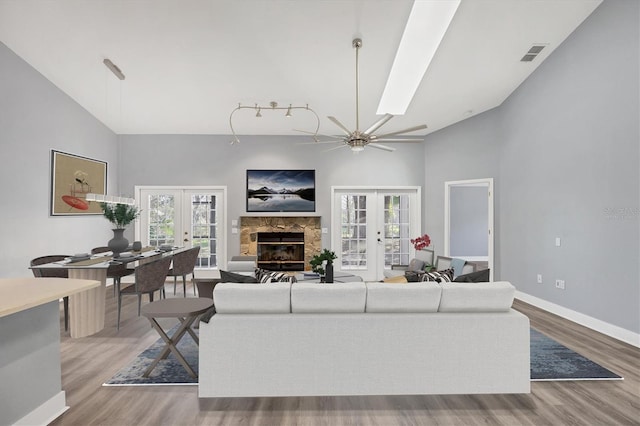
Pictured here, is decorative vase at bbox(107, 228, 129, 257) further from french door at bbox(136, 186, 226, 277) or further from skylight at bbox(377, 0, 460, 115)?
skylight at bbox(377, 0, 460, 115)

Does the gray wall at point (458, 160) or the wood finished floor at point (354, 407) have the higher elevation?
the gray wall at point (458, 160)

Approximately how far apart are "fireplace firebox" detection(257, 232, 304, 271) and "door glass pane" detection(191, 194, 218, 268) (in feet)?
3.34

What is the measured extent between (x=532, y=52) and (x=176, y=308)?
5.39 metres

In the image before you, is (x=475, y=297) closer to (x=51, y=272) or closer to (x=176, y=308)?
(x=176, y=308)

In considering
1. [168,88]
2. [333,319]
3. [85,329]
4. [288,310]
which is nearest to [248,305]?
[288,310]

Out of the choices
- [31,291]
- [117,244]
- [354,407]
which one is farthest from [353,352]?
[117,244]

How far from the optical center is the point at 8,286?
2113 millimetres

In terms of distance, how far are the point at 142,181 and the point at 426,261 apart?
587 cm

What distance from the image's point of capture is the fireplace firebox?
7215mm

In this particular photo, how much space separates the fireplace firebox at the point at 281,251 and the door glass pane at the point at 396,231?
1.89 m

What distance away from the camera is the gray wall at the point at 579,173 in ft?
12.4

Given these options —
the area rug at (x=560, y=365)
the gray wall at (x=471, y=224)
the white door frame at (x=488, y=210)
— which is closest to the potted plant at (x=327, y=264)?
the area rug at (x=560, y=365)

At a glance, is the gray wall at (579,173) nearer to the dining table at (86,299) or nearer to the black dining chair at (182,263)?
the black dining chair at (182,263)

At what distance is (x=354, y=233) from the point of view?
7473 mm
